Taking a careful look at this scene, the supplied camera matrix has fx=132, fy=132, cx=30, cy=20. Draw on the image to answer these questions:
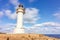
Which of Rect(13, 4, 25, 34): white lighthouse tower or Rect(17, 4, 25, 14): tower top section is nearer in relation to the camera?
Rect(13, 4, 25, 34): white lighthouse tower

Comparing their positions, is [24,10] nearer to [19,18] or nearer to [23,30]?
[19,18]

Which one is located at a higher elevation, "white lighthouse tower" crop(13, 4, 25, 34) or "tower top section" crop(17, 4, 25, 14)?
"tower top section" crop(17, 4, 25, 14)

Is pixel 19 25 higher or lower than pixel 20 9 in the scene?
lower

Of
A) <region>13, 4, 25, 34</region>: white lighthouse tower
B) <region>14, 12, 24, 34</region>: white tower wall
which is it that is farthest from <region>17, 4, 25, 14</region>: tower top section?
<region>14, 12, 24, 34</region>: white tower wall

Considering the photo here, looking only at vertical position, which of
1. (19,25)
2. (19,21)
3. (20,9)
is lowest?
(19,25)

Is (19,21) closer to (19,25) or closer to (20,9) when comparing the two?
(19,25)

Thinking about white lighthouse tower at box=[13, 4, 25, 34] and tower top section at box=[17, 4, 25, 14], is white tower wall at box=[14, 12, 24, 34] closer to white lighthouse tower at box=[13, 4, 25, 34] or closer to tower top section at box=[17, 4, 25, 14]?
white lighthouse tower at box=[13, 4, 25, 34]

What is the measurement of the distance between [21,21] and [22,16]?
900mm

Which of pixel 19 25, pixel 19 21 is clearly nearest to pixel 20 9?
pixel 19 21

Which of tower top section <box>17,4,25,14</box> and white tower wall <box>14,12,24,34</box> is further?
tower top section <box>17,4,25,14</box>

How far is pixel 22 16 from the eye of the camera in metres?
22.7

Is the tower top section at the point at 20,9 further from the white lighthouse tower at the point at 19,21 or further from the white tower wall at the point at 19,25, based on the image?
the white tower wall at the point at 19,25

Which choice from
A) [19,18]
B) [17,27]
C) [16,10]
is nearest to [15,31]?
[17,27]

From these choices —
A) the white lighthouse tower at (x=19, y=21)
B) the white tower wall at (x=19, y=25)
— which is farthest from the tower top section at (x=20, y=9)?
the white tower wall at (x=19, y=25)
